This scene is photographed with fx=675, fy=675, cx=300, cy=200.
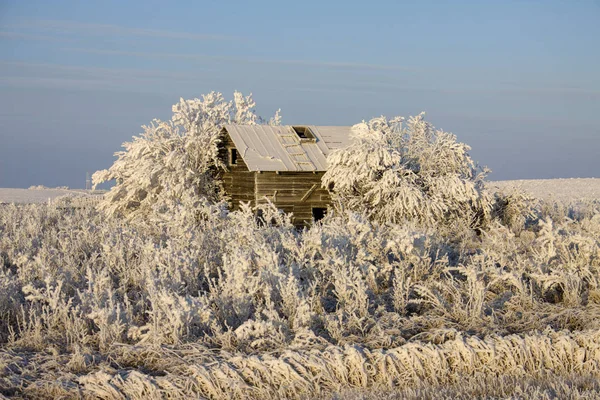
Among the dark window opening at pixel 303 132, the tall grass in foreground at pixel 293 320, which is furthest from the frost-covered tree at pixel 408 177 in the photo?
the tall grass in foreground at pixel 293 320

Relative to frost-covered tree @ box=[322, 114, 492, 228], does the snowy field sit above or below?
above

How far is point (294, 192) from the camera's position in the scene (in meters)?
21.5

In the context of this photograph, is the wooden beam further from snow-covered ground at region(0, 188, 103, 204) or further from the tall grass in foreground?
snow-covered ground at region(0, 188, 103, 204)

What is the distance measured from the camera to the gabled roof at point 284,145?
2131cm

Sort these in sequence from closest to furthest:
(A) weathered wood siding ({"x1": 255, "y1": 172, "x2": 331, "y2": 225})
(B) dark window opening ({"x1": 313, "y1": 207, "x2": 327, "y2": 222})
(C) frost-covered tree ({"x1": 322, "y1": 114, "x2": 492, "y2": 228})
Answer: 1. (C) frost-covered tree ({"x1": 322, "y1": 114, "x2": 492, "y2": 228})
2. (A) weathered wood siding ({"x1": 255, "y1": 172, "x2": 331, "y2": 225})
3. (B) dark window opening ({"x1": 313, "y1": 207, "x2": 327, "y2": 222})

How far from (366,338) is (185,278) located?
3.58 metres

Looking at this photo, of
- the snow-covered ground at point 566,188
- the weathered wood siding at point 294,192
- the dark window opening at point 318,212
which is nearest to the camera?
the weathered wood siding at point 294,192

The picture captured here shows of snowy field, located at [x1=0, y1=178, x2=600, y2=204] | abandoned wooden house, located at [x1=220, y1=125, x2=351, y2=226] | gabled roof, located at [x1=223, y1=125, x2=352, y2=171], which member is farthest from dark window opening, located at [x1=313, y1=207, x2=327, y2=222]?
snowy field, located at [x1=0, y1=178, x2=600, y2=204]

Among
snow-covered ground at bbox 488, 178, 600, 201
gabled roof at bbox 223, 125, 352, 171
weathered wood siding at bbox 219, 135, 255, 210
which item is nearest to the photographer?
gabled roof at bbox 223, 125, 352, 171

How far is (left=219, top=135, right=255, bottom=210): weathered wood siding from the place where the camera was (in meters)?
21.8

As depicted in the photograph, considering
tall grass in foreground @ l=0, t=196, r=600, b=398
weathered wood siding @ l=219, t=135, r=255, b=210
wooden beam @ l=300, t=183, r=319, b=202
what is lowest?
tall grass in foreground @ l=0, t=196, r=600, b=398

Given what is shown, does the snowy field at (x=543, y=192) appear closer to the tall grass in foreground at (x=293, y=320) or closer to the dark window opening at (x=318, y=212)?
the dark window opening at (x=318, y=212)

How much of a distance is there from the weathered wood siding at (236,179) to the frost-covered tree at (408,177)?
245cm

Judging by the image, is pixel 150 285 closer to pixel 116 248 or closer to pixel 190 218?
pixel 116 248
